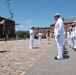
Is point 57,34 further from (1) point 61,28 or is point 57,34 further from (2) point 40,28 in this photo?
(2) point 40,28

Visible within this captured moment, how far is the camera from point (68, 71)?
8.02 m

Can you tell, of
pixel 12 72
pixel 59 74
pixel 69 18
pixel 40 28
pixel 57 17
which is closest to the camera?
pixel 59 74

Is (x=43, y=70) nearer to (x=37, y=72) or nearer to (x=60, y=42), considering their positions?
(x=37, y=72)

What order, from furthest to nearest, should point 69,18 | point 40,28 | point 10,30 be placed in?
point 40,28
point 69,18
point 10,30

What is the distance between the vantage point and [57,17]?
11398mm

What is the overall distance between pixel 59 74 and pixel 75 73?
0.53 meters

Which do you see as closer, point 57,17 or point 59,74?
point 59,74

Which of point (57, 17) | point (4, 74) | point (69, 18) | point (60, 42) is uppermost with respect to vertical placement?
point (69, 18)

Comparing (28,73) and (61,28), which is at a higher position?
(61,28)

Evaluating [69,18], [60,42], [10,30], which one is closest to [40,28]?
[69,18]

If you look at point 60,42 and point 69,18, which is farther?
point 69,18

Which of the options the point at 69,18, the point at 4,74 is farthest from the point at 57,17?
the point at 69,18

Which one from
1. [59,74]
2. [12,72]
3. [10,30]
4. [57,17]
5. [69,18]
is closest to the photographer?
[59,74]

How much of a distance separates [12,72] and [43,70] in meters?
1.09
